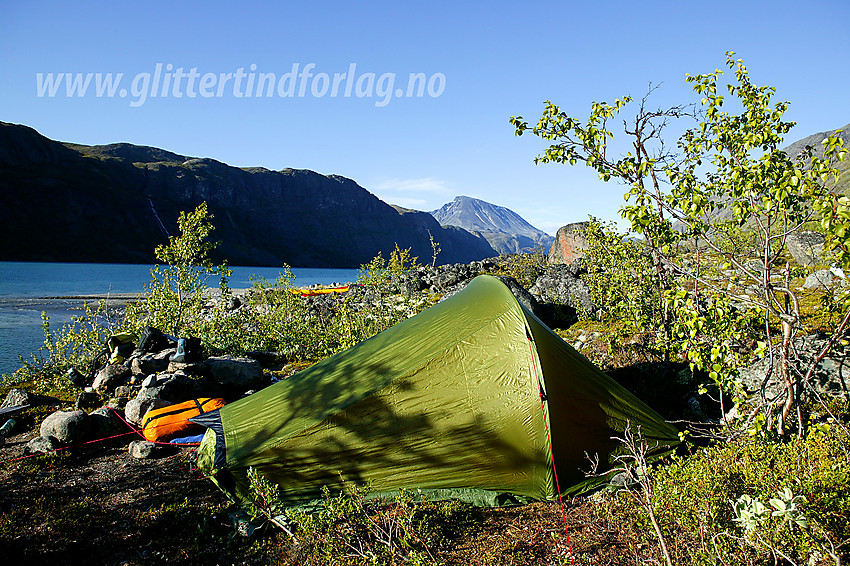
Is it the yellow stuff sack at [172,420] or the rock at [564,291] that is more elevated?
the rock at [564,291]

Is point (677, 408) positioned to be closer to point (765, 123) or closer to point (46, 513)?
point (765, 123)

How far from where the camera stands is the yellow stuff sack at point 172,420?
23.3 feet

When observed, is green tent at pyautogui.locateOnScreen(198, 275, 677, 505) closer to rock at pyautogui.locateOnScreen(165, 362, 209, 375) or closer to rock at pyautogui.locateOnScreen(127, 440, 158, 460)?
rock at pyautogui.locateOnScreen(127, 440, 158, 460)

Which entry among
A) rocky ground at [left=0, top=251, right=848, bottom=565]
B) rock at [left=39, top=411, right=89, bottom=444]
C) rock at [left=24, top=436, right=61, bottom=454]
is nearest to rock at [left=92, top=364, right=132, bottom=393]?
rocky ground at [left=0, top=251, right=848, bottom=565]

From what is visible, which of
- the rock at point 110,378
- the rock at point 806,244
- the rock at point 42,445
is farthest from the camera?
the rock at point 806,244

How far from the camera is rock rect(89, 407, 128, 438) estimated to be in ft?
24.3

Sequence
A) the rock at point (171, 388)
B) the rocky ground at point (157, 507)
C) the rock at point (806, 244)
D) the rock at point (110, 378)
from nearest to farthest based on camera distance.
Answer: the rocky ground at point (157, 507) < the rock at point (171, 388) < the rock at point (110, 378) < the rock at point (806, 244)

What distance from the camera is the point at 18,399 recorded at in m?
8.92

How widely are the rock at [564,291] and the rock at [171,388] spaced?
38.3 ft

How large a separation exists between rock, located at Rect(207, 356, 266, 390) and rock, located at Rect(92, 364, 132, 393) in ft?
6.24

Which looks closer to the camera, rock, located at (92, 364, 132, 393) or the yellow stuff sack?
the yellow stuff sack

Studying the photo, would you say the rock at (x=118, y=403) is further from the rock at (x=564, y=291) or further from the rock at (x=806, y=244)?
the rock at (x=806, y=244)

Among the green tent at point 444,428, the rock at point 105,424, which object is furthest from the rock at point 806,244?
the rock at point 105,424

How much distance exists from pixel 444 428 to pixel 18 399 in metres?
8.74
